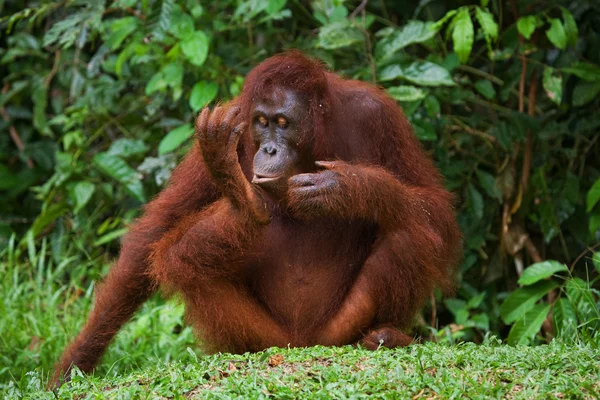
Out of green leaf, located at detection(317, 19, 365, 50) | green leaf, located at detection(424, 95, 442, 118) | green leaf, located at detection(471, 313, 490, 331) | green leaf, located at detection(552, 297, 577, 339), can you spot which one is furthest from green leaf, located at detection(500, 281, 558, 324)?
green leaf, located at detection(317, 19, 365, 50)

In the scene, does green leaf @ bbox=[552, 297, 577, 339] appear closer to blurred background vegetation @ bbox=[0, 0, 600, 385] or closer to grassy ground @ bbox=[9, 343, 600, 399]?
blurred background vegetation @ bbox=[0, 0, 600, 385]

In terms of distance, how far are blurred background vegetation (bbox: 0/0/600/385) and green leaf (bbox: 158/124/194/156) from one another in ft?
0.03

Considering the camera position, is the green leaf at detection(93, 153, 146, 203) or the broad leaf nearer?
the broad leaf

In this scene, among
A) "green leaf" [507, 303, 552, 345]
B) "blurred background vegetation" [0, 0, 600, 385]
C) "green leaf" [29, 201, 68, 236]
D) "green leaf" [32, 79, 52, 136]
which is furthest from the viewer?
"green leaf" [32, 79, 52, 136]

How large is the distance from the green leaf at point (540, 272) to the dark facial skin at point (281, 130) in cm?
142

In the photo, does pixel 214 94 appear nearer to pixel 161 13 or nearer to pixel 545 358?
pixel 161 13

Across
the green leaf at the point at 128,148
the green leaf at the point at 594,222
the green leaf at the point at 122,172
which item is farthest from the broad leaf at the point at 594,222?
the green leaf at the point at 128,148

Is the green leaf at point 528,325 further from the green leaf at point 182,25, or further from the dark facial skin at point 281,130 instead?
the green leaf at point 182,25

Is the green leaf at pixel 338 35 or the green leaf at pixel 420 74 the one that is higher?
the green leaf at pixel 338 35

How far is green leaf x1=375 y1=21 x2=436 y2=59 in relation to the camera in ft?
15.8

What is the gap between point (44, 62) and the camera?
7.35 meters

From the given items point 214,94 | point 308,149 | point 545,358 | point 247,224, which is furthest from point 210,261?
point 214,94

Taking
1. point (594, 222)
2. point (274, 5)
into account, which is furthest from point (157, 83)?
point (594, 222)

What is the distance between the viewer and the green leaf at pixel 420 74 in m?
4.76
